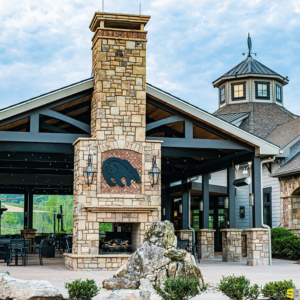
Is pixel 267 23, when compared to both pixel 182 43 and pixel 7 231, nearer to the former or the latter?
pixel 182 43

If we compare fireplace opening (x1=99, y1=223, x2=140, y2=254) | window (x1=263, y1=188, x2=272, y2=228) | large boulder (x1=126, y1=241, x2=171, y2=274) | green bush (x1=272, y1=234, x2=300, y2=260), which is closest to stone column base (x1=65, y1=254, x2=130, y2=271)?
fireplace opening (x1=99, y1=223, x2=140, y2=254)

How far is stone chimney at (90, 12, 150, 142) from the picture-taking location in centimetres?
1366

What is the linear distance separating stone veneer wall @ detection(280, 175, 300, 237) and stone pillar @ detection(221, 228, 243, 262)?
3.46 metres

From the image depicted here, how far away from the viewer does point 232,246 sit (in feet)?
54.4

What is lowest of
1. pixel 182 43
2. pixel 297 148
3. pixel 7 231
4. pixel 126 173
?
pixel 7 231

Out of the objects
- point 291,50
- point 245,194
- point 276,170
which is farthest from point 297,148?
point 291,50

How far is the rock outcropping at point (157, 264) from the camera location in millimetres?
8703

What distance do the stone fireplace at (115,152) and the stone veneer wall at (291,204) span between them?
767 centimetres

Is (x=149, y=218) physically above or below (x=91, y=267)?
above

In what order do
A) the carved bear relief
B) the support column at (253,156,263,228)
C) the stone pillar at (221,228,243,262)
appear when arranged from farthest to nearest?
the stone pillar at (221,228,243,262) < the support column at (253,156,263,228) < the carved bear relief

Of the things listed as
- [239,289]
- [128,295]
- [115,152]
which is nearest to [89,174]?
[115,152]

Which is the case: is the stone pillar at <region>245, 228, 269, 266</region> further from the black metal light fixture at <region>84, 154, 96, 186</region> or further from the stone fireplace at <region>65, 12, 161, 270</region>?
the black metal light fixture at <region>84, 154, 96, 186</region>

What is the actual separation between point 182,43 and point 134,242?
67.2ft

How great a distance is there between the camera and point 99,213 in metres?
13.2
